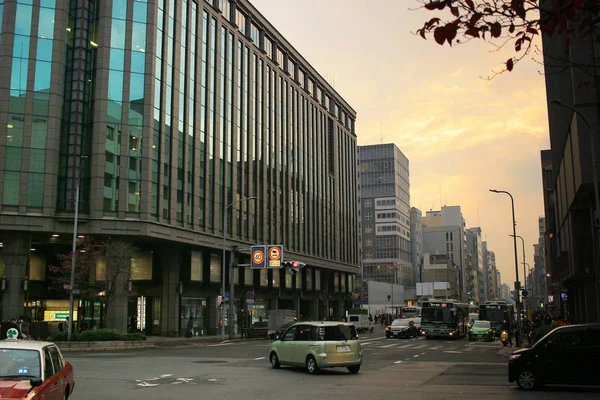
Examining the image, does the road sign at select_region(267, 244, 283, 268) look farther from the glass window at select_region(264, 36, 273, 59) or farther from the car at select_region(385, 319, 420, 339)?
the glass window at select_region(264, 36, 273, 59)

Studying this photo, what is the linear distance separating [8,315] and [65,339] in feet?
28.9

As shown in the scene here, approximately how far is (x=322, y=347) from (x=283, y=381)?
2.38m

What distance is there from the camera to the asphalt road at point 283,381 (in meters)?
14.5

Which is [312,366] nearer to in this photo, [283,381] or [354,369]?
[354,369]

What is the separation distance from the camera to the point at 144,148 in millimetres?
44625

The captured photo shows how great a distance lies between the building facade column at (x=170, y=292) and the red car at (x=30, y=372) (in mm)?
39049

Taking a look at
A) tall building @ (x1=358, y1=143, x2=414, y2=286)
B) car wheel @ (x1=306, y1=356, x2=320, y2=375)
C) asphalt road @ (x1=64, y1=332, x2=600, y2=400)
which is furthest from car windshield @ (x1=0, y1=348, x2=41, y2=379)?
tall building @ (x1=358, y1=143, x2=414, y2=286)

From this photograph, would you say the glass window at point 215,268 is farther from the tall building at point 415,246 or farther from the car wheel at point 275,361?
the tall building at point 415,246

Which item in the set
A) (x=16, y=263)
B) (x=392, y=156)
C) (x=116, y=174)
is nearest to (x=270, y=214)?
(x=116, y=174)

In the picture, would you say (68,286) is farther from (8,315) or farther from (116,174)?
(116,174)

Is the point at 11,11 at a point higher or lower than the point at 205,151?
higher

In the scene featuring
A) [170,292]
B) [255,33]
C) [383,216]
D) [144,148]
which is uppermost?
[255,33]

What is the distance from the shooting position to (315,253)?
254 feet

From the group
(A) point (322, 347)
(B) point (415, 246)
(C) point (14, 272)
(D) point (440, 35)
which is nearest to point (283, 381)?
(A) point (322, 347)
